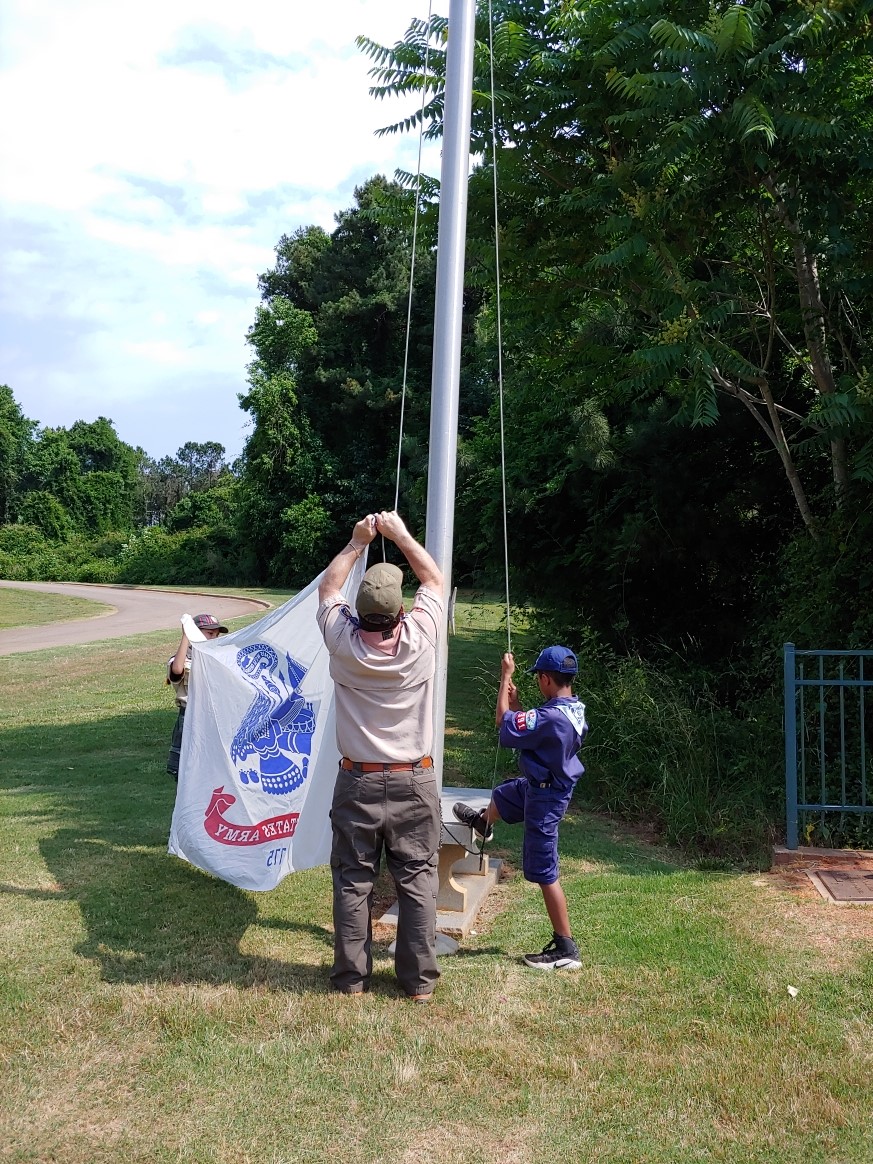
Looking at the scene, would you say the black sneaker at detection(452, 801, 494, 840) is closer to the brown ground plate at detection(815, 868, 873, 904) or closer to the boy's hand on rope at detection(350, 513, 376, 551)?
the boy's hand on rope at detection(350, 513, 376, 551)

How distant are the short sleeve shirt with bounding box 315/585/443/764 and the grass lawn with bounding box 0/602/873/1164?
1.18 meters

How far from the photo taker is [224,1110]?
12.6 ft

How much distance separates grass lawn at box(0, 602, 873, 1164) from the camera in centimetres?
370

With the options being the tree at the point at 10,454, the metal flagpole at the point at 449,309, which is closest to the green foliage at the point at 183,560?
the tree at the point at 10,454

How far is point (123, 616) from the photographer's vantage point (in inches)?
1335

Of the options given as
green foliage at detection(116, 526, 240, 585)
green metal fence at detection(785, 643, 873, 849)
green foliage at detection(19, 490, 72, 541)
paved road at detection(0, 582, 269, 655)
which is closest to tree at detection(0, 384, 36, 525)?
green foliage at detection(19, 490, 72, 541)

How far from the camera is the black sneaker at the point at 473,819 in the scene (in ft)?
19.3

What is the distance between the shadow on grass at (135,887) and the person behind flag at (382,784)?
1.48ft

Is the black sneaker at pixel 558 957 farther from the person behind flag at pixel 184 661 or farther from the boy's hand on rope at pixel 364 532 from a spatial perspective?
the person behind flag at pixel 184 661

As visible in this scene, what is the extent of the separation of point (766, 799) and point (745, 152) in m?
5.14

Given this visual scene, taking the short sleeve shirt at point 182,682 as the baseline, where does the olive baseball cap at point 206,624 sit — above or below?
above

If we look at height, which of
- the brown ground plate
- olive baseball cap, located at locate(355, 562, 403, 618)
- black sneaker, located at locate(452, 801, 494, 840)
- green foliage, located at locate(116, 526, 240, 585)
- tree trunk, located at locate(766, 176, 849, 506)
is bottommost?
the brown ground plate

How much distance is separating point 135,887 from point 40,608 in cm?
3393

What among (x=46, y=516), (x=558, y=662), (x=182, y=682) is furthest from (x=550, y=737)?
(x=46, y=516)
